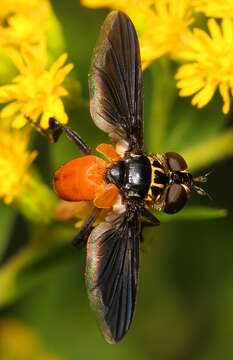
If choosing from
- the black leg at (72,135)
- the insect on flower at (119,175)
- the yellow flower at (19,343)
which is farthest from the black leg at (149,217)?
the yellow flower at (19,343)

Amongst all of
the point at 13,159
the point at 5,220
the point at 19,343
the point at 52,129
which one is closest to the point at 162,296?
the point at 19,343

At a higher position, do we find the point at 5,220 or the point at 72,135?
the point at 72,135

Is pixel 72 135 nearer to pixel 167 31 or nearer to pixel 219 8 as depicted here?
pixel 167 31

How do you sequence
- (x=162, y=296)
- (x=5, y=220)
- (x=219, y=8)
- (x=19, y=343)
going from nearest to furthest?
(x=219, y=8) < (x=5, y=220) < (x=19, y=343) < (x=162, y=296)

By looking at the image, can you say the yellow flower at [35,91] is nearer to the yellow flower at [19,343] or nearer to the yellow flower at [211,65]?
the yellow flower at [211,65]

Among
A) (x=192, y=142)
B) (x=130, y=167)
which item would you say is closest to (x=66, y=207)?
(x=130, y=167)

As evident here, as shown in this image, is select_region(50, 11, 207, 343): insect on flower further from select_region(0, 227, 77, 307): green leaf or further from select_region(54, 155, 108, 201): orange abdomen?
select_region(0, 227, 77, 307): green leaf
